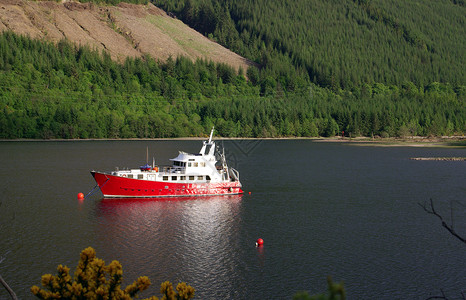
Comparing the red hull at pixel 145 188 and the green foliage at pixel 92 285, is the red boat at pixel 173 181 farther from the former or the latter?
the green foliage at pixel 92 285

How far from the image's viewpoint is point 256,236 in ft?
226

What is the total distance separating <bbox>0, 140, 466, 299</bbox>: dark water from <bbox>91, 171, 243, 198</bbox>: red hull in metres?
2.31

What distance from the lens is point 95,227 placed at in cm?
7250

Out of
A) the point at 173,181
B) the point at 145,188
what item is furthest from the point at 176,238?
the point at 173,181

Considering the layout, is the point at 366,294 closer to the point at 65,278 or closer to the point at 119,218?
the point at 65,278

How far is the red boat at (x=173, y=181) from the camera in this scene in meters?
91.4

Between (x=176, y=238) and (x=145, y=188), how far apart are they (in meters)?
26.9

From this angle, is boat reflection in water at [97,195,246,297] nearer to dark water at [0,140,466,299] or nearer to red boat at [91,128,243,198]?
dark water at [0,140,466,299]

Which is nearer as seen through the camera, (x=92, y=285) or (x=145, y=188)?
(x=92, y=285)

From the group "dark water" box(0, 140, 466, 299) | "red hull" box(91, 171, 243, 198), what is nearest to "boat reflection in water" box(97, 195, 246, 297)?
"dark water" box(0, 140, 466, 299)

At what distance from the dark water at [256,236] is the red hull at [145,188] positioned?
7.59 ft

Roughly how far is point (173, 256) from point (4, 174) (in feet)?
272

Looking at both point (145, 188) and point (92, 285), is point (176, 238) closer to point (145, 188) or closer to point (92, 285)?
point (145, 188)

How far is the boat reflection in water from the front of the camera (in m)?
53.0
